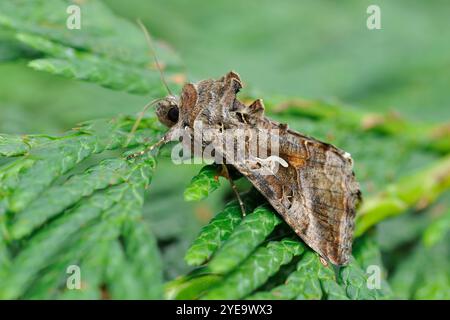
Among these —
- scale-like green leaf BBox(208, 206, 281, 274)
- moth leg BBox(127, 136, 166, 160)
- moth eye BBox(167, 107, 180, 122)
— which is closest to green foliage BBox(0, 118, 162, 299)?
moth leg BBox(127, 136, 166, 160)

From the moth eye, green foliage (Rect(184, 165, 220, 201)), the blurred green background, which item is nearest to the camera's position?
green foliage (Rect(184, 165, 220, 201))

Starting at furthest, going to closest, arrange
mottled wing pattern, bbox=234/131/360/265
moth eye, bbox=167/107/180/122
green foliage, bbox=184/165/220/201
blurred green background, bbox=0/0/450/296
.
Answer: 1. blurred green background, bbox=0/0/450/296
2. moth eye, bbox=167/107/180/122
3. mottled wing pattern, bbox=234/131/360/265
4. green foliage, bbox=184/165/220/201

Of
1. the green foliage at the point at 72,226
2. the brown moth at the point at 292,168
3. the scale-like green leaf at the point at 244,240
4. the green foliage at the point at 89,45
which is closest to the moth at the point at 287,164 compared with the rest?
the brown moth at the point at 292,168

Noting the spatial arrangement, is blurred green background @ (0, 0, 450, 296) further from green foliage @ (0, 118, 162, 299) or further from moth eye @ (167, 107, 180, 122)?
green foliage @ (0, 118, 162, 299)

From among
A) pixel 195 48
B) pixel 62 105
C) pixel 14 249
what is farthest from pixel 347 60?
pixel 14 249

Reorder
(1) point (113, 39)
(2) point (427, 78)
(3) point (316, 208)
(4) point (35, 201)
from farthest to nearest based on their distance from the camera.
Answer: (2) point (427, 78) → (1) point (113, 39) → (3) point (316, 208) → (4) point (35, 201)

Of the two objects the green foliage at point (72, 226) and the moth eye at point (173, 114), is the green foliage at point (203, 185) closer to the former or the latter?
the green foliage at point (72, 226)

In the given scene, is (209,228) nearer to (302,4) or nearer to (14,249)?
(14,249)
